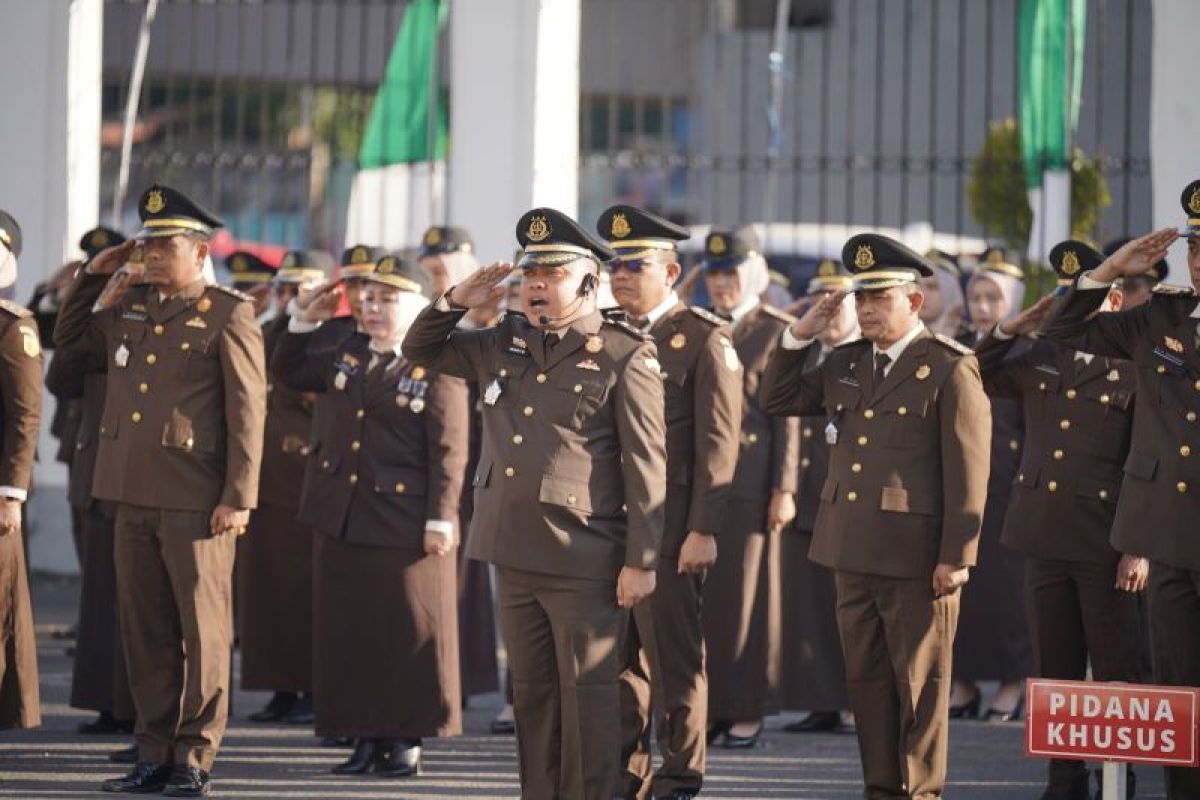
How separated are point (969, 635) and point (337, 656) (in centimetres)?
345

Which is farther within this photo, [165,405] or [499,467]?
[165,405]

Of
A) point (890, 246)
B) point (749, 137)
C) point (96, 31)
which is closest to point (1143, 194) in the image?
point (749, 137)

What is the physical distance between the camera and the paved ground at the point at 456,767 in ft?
27.1

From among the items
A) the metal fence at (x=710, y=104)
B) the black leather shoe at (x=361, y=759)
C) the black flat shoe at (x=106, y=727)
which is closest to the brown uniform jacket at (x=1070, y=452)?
the black leather shoe at (x=361, y=759)

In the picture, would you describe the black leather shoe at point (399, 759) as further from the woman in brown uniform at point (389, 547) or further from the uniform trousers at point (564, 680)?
the uniform trousers at point (564, 680)

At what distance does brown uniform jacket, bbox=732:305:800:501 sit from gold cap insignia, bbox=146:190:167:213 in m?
2.67

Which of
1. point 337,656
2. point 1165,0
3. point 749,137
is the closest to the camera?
point 337,656

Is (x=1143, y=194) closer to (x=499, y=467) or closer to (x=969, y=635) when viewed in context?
(x=969, y=635)

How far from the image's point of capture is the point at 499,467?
691 centimetres

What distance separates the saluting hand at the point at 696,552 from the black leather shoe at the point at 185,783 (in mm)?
1984

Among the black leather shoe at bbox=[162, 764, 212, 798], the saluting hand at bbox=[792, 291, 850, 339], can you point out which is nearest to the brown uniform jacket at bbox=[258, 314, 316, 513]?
the black leather shoe at bbox=[162, 764, 212, 798]

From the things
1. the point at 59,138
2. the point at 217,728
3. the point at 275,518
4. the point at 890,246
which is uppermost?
the point at 59,138

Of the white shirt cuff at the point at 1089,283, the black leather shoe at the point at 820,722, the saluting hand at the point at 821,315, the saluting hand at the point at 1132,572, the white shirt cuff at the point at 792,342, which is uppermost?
the white shirt cuff at the point at 1089,283

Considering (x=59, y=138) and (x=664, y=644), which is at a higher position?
(x=59, y=138)
